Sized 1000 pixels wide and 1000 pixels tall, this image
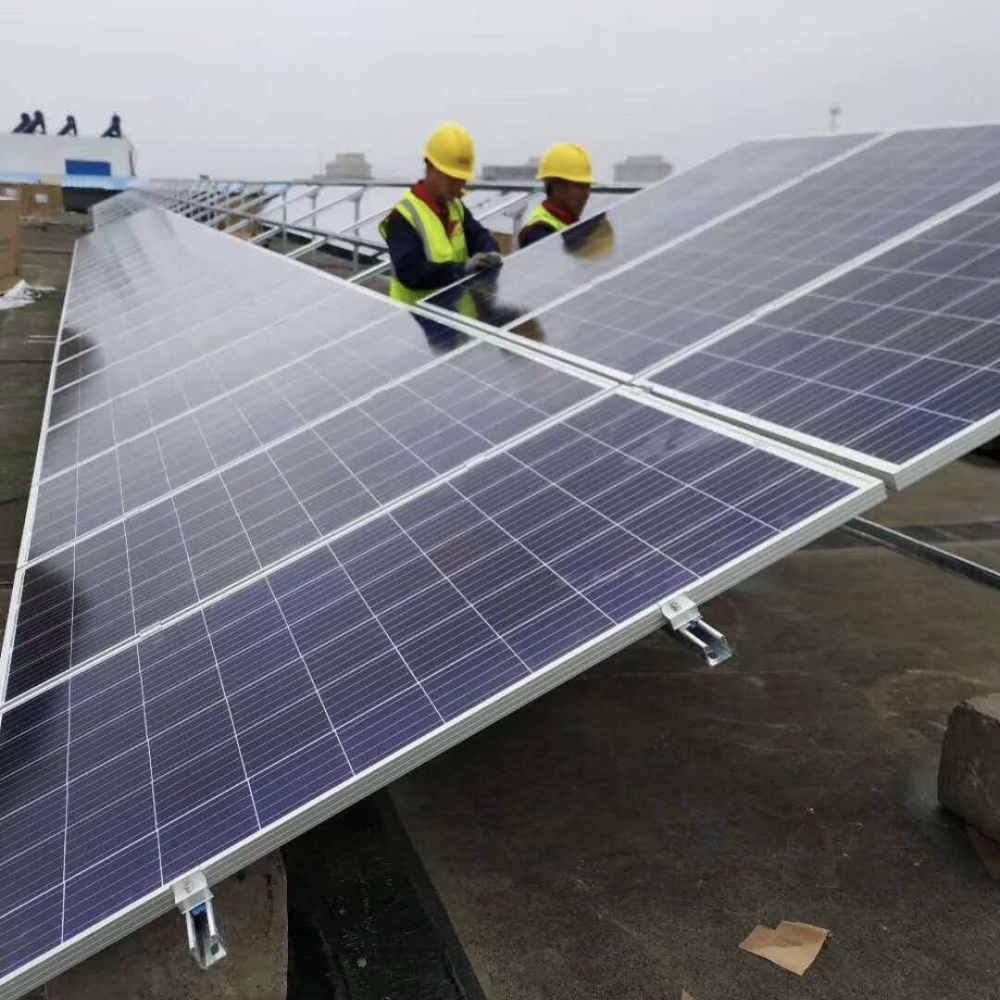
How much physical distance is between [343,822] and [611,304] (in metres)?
3.70

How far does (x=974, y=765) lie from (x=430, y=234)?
564 centimetres

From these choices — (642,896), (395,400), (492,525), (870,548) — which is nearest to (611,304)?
(395,400)

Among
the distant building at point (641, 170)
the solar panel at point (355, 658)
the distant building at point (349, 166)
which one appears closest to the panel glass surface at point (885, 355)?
the solar panel at point (355, 658)

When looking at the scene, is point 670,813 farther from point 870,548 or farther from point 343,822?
point 870,548

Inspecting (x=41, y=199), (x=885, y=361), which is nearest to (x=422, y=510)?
(x=885, y=361)

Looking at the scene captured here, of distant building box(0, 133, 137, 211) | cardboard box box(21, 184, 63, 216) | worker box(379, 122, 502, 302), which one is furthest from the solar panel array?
distant building box(0, 133, 137, 211)

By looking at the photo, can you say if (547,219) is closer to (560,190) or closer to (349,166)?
(560,190)

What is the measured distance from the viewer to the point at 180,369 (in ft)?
26.8

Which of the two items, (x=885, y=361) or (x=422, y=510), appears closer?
(x=885, y=361)

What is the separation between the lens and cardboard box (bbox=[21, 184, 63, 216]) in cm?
4428

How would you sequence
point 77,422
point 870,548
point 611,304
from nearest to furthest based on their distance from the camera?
point 611,304 → point 77,422 → point 870,548

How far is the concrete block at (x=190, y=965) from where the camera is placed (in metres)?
3.59

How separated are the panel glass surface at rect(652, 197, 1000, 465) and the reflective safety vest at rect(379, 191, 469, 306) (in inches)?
142

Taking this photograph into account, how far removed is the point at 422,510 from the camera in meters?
4.41
